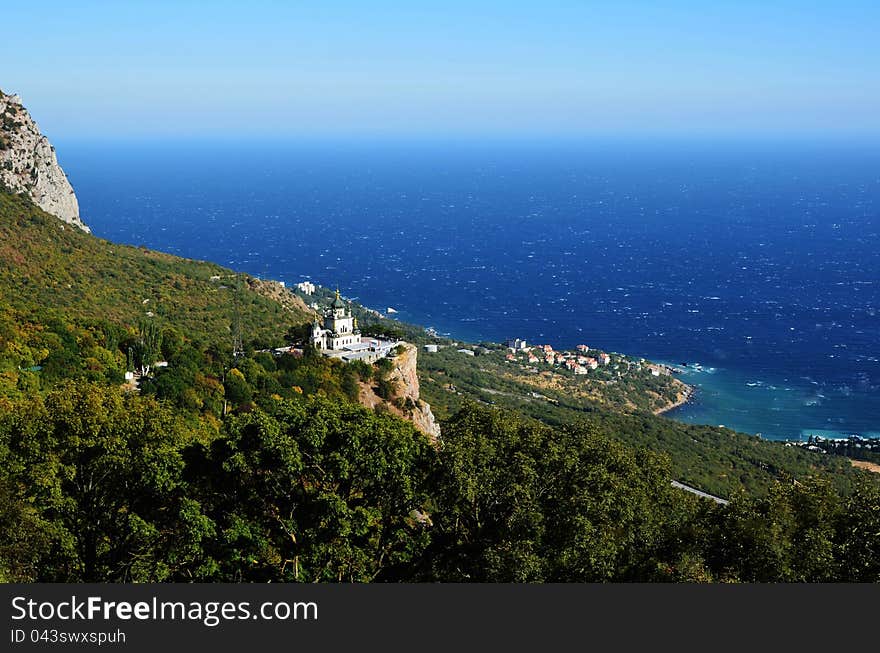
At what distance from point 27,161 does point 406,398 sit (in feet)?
150

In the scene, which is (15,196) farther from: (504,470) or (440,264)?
(440,264)

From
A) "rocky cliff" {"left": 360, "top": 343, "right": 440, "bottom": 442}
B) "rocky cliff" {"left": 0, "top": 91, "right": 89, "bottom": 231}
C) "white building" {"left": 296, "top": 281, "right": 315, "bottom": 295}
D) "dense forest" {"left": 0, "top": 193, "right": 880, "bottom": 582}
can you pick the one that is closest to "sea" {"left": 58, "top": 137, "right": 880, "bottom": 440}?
"white building" {"left": 296, "top": 281, "right": 315, "bottom": 295}

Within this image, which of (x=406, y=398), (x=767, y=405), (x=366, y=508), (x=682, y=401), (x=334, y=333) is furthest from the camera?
(x=682, y=401)

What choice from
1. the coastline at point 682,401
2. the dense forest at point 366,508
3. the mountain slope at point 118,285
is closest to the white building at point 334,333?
the mountain slope at point 118,285

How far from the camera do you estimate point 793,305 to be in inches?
4075

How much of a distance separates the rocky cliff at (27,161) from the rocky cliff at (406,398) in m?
41.1

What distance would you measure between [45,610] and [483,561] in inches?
296

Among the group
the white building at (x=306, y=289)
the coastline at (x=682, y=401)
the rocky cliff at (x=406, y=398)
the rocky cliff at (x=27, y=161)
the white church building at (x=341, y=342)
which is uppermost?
the rocky cliff at (x=27, y=161)

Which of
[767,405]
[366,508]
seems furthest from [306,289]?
[366,508]

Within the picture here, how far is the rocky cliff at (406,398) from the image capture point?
38125 mm

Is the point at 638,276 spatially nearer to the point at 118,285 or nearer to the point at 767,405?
the point at 767,405

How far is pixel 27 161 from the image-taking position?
6756cm

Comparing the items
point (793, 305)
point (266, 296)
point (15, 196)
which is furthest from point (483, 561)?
point (793, 305)

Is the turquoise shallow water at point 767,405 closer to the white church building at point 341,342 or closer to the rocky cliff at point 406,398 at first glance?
the rocky cliff at point 406,398
